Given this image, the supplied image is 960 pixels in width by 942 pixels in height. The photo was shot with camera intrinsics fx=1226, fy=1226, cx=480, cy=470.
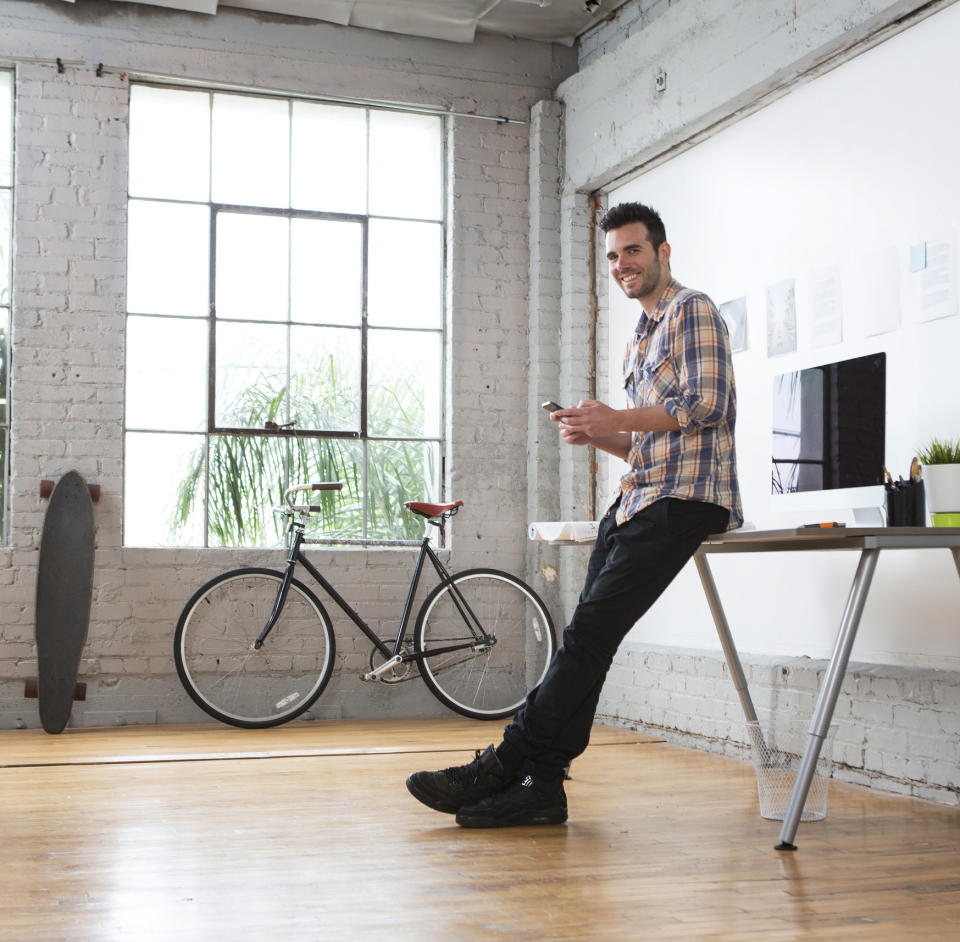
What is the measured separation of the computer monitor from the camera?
314 cm

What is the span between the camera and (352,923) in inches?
80.4

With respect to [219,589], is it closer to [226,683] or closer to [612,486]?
[226,683]

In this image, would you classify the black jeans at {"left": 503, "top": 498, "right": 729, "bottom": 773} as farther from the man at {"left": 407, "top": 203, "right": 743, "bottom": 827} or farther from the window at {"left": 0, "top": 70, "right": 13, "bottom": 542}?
the window at {"left": 0, "top": 70, "right": 13, "bottom": 542}

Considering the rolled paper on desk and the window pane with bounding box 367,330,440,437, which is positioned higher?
the window pane with bounding box 367,330,440,437

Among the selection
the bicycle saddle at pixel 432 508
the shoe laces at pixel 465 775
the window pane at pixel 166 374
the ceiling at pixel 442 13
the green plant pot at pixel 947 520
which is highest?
the ceiling at pixel 442 13

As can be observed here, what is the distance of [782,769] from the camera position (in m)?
2.96

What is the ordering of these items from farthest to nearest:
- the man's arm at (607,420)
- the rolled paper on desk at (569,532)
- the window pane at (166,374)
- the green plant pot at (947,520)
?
the window pane at (166,374), the rolled paper on desk at (569,532), the green plant pot at (947,520), the man's arm at (607,420)

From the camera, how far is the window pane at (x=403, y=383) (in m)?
5.61

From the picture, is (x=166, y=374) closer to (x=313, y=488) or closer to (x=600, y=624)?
(x=313, y=488)

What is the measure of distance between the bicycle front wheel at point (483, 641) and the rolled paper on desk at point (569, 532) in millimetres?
1630

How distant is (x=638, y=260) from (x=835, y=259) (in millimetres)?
1157

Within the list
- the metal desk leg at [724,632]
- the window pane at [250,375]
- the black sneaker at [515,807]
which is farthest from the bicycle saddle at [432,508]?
the black sneaker at [515,807]

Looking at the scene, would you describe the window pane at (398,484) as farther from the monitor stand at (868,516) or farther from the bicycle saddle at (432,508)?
the monitor stand at (868,516)

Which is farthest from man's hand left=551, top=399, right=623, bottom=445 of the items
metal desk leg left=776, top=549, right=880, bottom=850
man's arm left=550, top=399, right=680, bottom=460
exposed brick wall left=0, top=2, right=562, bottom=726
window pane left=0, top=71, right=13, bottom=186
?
window pane left=0, top=71, right=13, bottom=186
